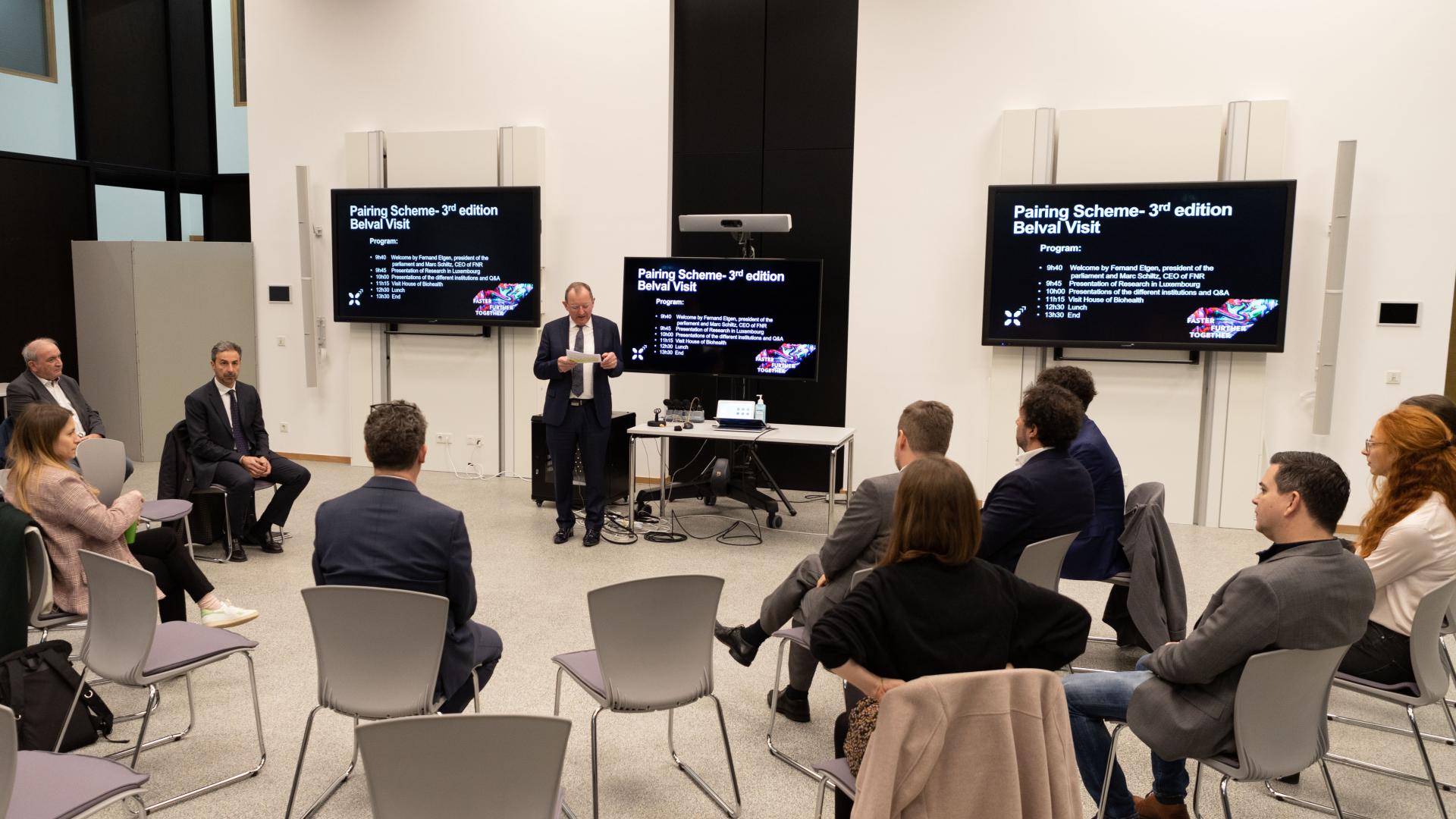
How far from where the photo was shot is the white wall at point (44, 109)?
838 cm

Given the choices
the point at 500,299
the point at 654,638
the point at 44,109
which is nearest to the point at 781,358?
the point at 500,299

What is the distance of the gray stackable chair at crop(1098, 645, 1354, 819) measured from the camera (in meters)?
2.26

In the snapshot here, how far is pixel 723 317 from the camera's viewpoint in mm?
6711

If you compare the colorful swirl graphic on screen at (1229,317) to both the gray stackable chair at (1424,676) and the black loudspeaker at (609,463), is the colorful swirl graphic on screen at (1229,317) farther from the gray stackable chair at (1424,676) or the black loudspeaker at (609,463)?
the black loudspeaker at (609,463)

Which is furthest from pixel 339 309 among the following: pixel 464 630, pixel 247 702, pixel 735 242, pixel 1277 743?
pixel 1277 743

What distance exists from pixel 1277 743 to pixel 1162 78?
5.50m

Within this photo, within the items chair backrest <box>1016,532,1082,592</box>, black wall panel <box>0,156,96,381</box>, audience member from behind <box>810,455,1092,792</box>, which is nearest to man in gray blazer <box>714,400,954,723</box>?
chair backrest <box>1016,532,1082,592</box>

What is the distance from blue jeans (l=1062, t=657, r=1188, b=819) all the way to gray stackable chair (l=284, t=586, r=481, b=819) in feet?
5.66

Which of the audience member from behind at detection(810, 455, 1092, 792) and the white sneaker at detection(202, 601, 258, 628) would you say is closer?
the audience member from behind at detection(810, 455, 1092, 792)

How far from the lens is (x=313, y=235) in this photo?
27.9ft

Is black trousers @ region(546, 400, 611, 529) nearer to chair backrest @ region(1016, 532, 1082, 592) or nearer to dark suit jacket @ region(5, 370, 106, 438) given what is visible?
dark suit jacket @ region(5, 370, 106, 438)

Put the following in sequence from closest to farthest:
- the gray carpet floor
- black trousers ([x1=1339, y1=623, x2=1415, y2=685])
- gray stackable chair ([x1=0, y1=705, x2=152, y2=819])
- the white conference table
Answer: gray stackable chair ([x1=0, y1=705, x2=152, y2=819]) → black trousers ([x1=1339, y1=623, x2=1415, y2=685]) → the gray carpet floor → the white conference table

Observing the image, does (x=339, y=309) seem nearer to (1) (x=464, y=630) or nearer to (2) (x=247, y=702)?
(2) (x=247, y=702)

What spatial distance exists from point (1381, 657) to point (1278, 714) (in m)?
0.88
